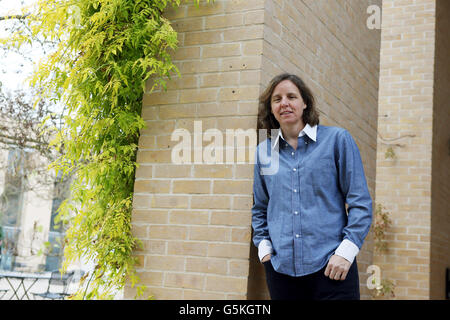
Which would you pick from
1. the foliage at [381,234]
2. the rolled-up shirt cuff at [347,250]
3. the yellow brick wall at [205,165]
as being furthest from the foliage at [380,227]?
the rolled-up shirt cuff at [347,250]

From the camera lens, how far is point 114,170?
119 inches

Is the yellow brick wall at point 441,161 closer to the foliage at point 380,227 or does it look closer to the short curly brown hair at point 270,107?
the foliage at point 380,227

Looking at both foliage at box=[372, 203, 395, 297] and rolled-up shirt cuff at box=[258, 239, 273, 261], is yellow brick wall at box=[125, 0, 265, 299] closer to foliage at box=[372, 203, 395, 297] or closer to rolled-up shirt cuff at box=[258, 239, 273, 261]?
rolled-up shirt cuff at box=[258, 239, 273, 261]

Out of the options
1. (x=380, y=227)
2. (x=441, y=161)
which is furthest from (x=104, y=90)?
(x=441, y=161)

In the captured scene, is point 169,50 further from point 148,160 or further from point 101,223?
point 101,223

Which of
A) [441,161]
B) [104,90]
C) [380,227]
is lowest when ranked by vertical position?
[380,227]

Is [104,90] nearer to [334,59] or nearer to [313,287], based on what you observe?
[313,287]

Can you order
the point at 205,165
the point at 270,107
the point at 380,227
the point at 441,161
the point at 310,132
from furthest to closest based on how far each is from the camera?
1. the point at 441,161
2. the point at 380,227
3. the point at 205,165
4. the point at 270,107
5. the point at 310,132

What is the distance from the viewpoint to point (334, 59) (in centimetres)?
371

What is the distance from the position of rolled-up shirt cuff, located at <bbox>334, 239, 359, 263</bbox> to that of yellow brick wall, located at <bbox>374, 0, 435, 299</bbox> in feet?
14.7

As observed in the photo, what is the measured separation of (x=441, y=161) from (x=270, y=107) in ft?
16.4

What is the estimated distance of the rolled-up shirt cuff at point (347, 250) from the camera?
216cm

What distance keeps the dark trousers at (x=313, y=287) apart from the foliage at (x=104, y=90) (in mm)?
890
